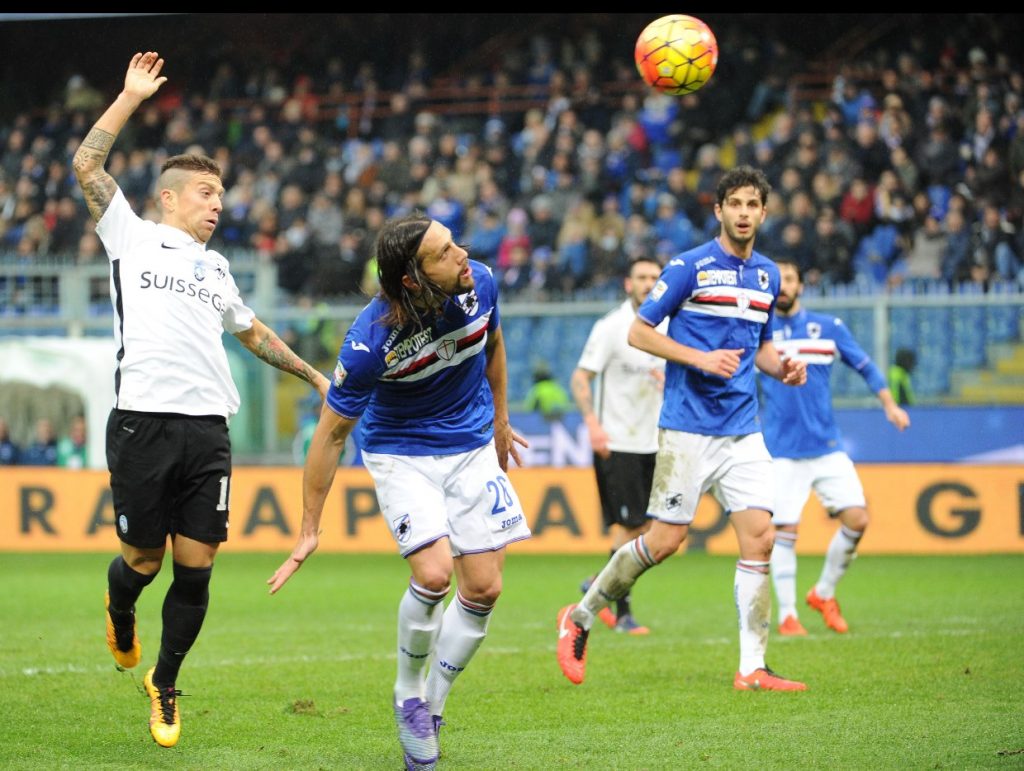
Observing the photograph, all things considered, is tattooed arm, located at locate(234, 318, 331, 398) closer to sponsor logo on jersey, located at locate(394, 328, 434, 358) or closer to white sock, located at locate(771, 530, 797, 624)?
sponsor logo on jersey, located at locate(394, 328, 434, 358)

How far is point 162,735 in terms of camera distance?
593cm

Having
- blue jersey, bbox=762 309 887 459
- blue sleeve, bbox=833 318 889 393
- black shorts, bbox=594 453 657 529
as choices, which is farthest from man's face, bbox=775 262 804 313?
black shorts, bbox=594 453 657 529

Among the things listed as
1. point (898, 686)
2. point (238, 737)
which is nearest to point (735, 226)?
point (898, 686)

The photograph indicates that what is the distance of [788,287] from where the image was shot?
9719 millimetres

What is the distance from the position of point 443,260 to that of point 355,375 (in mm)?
568

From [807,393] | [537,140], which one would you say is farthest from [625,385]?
[537,140]

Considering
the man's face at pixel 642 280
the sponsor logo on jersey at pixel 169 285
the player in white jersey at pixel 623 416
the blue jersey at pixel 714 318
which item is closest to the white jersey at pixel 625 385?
the player in white jersey at pixel 623 416

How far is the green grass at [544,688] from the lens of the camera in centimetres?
586

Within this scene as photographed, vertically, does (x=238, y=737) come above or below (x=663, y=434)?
below

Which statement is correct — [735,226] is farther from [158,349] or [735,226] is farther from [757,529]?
[158,349]

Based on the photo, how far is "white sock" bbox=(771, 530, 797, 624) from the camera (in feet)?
31.5

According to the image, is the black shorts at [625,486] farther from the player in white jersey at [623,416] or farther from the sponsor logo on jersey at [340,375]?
the sponsor logo on jersey at [340,375]

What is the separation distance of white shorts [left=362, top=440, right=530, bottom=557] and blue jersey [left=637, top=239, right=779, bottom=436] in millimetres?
2016

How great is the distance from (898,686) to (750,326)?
6.59 ft
